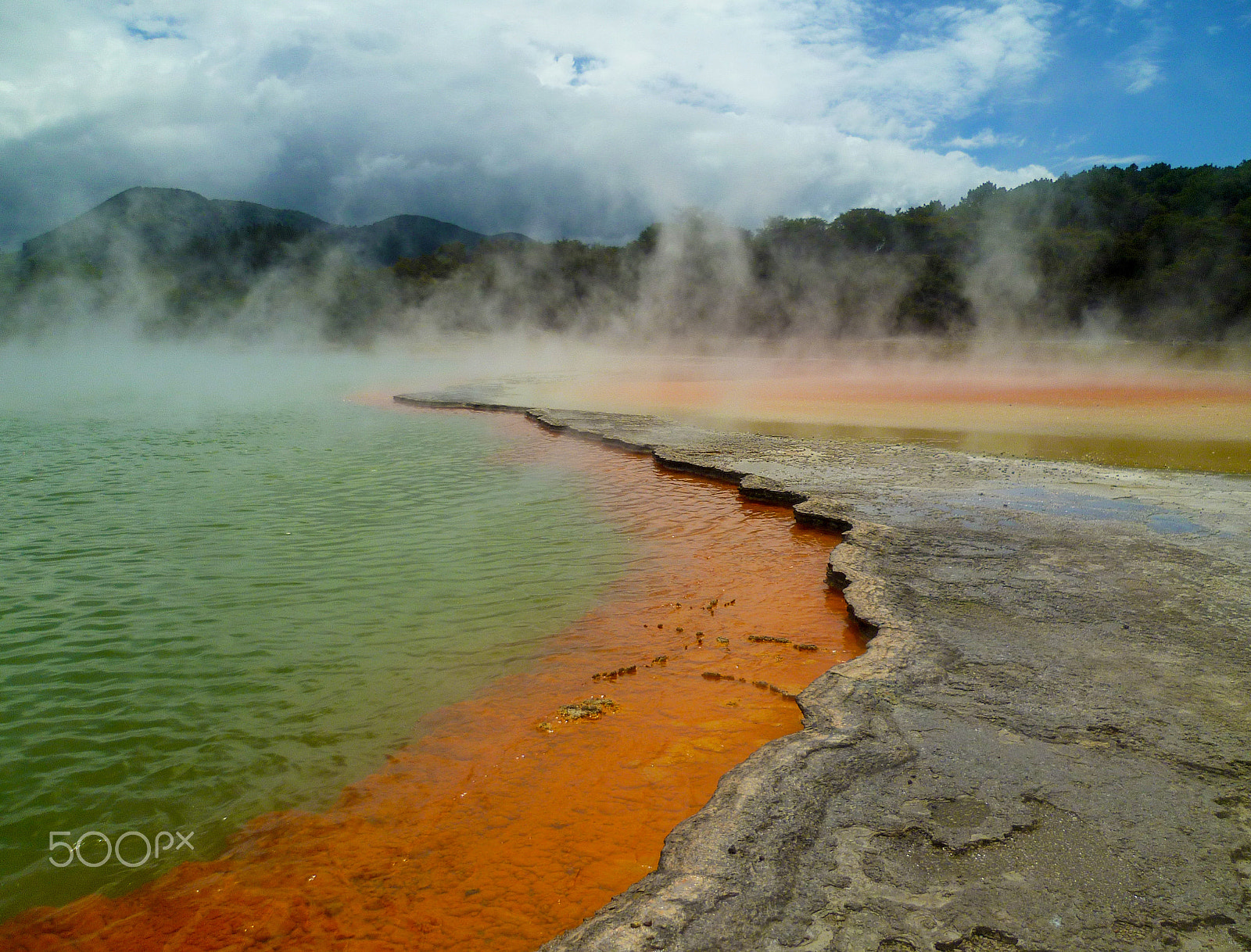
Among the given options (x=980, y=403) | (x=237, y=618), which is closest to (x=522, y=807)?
(x=237, y=618)

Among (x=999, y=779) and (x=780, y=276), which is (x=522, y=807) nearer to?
(x=999, y=779)

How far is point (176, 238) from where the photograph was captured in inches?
2124

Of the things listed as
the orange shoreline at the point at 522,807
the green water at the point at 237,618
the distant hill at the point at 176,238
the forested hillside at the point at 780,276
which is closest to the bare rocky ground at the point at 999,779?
the orange shoreline at the point at 522,807

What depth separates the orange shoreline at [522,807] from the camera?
202cm

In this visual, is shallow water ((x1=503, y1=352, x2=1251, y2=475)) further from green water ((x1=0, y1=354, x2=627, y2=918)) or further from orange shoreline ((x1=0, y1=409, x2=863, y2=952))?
orange shoreline ((x1=0, y1=409, x2=863, y2=952))

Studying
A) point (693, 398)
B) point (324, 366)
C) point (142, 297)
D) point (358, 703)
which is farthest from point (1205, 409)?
point (142, 297)

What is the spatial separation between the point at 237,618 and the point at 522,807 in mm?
2328

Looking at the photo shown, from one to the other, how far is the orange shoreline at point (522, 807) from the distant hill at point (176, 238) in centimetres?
4860

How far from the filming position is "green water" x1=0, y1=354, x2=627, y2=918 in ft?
8.52

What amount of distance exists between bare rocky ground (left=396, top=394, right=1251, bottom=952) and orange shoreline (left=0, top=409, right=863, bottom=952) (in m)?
0.30

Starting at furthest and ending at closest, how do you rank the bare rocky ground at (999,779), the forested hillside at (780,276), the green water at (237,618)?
the forested hillside at (780,276) → the green water at (237,618) → the bare rocky ground at (999,779)

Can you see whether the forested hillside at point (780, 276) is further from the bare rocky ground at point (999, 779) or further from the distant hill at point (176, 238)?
the bare rocky ground at point (999, 779)

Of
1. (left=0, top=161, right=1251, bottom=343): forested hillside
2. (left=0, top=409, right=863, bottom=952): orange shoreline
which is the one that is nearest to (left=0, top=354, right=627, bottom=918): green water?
(left=0, top=409, right=863, bottom=952): orange shoreline

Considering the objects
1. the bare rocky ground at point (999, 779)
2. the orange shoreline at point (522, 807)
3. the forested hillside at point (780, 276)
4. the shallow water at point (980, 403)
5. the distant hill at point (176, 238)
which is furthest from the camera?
the distant hill at point (176, 238)
